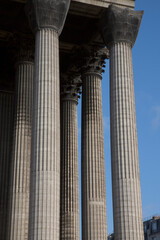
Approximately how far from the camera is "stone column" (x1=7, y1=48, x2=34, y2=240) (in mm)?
51281

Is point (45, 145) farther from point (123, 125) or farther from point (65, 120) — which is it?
point (65, 120)

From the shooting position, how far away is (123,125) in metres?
49.6

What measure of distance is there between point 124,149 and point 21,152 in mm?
12374

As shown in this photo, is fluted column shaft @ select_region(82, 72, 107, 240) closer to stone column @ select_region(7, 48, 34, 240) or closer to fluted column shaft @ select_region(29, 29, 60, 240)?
stone column @ select_region(7, 48, 34, 240)

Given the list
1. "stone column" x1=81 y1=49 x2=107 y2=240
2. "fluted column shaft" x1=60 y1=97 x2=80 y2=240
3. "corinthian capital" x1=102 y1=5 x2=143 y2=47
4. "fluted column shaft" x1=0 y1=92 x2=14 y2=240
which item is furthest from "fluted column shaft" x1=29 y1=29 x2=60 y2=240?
"fluted column shaft" x1=60 y1=97 x2=80 y2=240

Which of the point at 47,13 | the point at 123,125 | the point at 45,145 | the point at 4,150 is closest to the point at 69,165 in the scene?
the point at 4,150

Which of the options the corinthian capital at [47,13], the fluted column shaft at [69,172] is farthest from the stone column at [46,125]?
the fluted column shaft at [69,172]

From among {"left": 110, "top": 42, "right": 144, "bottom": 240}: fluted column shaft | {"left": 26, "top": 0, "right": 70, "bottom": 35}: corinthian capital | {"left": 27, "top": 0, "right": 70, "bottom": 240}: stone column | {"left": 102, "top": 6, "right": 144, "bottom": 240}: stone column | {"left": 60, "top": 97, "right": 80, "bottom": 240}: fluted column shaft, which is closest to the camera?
{"left": 27, "top": 0, "right": 70, "bottom": 240}: stone column

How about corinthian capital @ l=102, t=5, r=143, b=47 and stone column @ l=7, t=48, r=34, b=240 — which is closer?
stone column @ l=7, t=48, r=34, b=240

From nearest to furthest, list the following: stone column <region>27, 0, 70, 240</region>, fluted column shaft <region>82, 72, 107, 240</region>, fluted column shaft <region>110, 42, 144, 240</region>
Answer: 1. stone column <region>27, 0, 70, 240</region>
2. fluted column shaft <region>110, 42, 144, 240</region>
3. fluted column shaft <region>82, 72, 107, 240</region>

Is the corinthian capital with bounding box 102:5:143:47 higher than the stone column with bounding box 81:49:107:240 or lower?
higher

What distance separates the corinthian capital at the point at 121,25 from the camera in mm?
53969

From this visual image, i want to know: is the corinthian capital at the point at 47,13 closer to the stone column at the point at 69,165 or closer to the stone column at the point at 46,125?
the stone column at the point at 46,125

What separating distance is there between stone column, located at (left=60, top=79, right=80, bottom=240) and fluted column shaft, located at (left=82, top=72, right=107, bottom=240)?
539 cm
